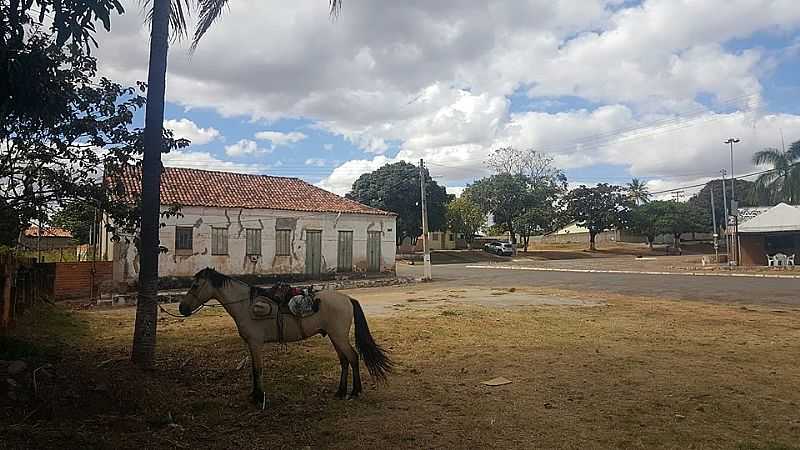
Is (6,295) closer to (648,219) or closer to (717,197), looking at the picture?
(648,219)

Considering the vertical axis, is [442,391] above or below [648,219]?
below

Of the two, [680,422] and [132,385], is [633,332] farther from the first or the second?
[132,385]

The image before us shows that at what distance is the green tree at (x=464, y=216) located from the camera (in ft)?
171

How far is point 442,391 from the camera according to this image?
20.8ft

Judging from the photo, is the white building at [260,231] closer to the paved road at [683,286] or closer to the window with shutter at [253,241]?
the window with shutter at [253,241]

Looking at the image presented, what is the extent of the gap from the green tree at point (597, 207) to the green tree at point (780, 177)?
809 inches

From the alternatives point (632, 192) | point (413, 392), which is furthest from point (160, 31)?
point (632, 192)

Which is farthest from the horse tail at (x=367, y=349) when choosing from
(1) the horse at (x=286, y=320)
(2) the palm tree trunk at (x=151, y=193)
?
(2) the palm tree trunk at (x=151, y=193)

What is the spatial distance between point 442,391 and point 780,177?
115ft

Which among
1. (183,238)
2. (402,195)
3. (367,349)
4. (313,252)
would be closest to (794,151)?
(402,195)

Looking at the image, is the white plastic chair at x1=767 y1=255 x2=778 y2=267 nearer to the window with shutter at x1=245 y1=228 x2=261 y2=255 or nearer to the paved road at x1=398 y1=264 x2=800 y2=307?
the paved road at x1=398 y1=264 x2=800 y2=307

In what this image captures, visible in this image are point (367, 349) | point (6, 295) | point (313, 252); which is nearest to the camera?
point (367, 349)

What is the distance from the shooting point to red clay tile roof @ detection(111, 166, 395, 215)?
72.2ft

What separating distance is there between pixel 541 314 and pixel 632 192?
175 feet
